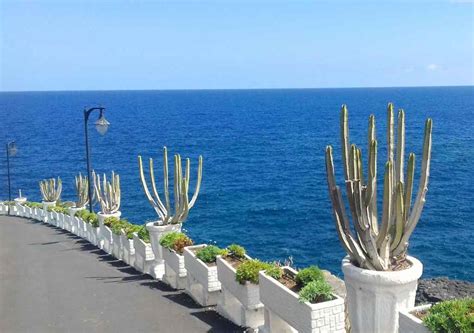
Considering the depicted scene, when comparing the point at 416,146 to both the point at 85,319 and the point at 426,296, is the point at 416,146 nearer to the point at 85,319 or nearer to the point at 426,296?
the point at 426,296

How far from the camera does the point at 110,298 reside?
12.5 metres

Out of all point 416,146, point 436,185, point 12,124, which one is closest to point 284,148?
point 416,146

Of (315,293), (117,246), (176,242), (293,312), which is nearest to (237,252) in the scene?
(176,242)

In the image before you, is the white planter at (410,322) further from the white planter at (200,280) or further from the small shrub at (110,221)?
the small shrub at (110,221)

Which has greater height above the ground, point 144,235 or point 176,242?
point 176,242

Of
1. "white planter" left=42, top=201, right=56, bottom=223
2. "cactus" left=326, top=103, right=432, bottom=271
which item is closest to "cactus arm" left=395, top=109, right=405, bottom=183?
"cactus" left=326, top=103, right=432, bottom=271

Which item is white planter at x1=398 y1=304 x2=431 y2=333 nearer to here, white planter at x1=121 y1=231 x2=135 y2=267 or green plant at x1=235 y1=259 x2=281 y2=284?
green plant at x1=235 y1=259 x2=281 y2=284

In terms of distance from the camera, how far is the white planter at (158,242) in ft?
46.4

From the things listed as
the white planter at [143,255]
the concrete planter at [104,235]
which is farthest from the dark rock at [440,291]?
the concrete planter at [104,235]

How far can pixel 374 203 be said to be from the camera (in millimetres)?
7902

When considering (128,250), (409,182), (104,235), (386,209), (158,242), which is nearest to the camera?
(409,182)

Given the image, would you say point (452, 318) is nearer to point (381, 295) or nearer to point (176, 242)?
point (381, 295)

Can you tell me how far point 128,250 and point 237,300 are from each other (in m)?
6.99

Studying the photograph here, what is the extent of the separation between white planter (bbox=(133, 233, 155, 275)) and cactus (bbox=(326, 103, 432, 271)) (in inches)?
322
